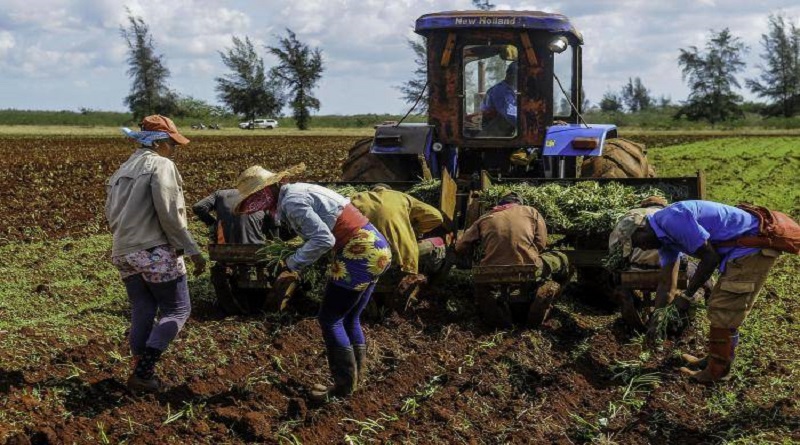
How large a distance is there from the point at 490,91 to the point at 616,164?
1.47 meters

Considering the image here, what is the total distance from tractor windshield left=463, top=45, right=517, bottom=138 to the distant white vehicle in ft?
159

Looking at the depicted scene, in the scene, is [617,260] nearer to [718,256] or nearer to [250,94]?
[718,256]

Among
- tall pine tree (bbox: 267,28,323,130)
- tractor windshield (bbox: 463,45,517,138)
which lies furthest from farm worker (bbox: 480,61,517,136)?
tall pine tree (bbox: 267,28,323,130)

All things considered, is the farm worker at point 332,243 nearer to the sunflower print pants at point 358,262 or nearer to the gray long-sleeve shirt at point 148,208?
the sunflower print pants at point 358,262

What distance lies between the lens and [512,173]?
9.93 m

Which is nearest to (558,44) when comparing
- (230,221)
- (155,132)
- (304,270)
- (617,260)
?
(617,260)

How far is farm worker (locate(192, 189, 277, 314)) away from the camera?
25.0ft

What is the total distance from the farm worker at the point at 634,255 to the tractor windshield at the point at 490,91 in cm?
244

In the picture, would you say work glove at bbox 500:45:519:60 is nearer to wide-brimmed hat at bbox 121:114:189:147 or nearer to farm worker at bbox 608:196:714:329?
farm worker at bbox 608:196:714:329

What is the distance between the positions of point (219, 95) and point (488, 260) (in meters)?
52.0

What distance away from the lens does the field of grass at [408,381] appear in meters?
5.27

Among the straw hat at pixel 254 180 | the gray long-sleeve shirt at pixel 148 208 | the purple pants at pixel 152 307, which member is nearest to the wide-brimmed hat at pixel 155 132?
the gray long-sleeve shirt at pixel 148 208

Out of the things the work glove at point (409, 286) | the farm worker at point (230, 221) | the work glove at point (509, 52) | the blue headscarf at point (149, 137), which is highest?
the work glove at point (509, 52)

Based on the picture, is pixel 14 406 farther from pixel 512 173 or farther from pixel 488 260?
pixel 512 173
